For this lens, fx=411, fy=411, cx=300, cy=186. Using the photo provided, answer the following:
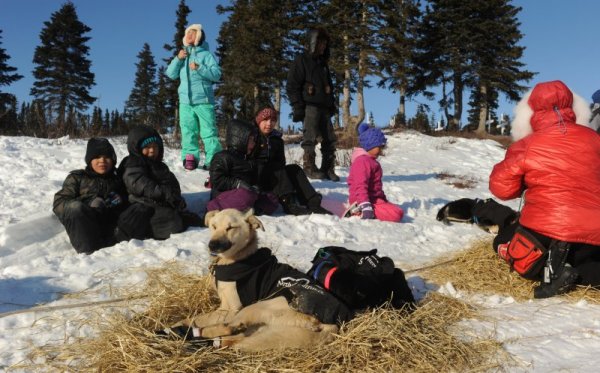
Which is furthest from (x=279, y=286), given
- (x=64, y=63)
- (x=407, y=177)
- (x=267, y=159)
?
(x=64, y=63)

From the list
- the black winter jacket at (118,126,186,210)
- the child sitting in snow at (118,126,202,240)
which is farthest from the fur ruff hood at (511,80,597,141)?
the black winter jacket at (118,126,186,210)

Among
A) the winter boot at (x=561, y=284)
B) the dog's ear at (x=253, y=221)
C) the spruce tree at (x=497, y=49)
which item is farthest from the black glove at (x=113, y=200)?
the spruce tree at (x=497, y=49)

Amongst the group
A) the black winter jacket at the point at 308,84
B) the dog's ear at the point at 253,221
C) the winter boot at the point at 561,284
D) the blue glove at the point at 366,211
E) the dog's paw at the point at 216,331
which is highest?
the black winter jacket at the point at 308,84

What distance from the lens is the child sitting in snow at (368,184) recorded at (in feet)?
18.7

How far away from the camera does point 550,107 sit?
3369mm

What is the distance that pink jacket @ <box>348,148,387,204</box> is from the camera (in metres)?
5.80

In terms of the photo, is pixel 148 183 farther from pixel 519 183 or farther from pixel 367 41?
pixel 367 41

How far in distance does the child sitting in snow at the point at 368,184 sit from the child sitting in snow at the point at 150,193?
2.21m

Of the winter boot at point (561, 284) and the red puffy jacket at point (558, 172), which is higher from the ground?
the red puffy jacket at point (558, 172)

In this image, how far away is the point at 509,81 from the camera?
25594 mm

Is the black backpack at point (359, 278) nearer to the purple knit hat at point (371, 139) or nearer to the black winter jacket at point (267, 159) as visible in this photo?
the black winter jacket at point (267, 159)

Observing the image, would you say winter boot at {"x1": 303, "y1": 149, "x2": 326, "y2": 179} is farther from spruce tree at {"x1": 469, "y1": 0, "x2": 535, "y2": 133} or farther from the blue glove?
spruce tree at {"x1": 469, "y1": 0, "x2": 535, "y2": 133}

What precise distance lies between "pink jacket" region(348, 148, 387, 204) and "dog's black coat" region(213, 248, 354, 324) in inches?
128

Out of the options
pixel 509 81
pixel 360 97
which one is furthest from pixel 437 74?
pixel 360 97
